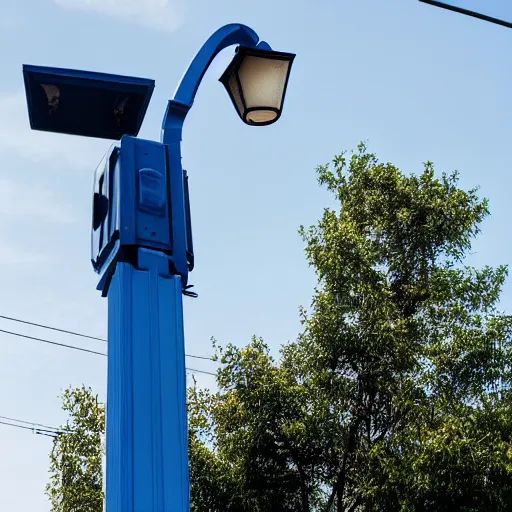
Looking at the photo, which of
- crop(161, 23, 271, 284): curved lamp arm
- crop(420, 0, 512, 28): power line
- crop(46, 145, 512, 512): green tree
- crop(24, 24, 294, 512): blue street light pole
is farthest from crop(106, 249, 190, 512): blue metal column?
crop(46, 145, 512, 512): green tree

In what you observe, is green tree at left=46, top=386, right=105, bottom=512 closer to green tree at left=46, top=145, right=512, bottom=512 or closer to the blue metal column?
green tree at left=46, top=145, right=512, bottom=512

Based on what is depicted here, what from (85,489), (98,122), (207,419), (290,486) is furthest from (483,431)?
(98,122)

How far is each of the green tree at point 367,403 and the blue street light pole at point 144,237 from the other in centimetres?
1093

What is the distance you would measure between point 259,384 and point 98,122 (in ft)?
39.7

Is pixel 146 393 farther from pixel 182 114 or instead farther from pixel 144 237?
pixel 182 114

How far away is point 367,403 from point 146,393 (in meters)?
13.2

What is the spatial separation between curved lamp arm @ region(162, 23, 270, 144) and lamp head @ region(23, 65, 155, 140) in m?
0.11

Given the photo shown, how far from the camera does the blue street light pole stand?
2.52m

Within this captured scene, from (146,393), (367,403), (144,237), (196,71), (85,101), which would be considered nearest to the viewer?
(146,393)

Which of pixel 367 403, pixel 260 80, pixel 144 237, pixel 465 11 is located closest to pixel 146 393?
pixel 144 237

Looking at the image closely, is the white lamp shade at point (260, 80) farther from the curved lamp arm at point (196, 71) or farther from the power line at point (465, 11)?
the power line at point (465, 11)

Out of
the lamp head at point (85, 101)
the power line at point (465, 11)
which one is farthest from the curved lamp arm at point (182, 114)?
the power line at point (465, 11)

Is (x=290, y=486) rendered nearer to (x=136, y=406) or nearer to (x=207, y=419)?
(x=207, y=419)

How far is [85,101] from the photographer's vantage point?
328cm
